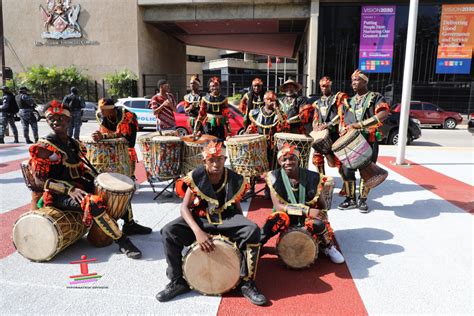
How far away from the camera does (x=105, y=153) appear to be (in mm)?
4906

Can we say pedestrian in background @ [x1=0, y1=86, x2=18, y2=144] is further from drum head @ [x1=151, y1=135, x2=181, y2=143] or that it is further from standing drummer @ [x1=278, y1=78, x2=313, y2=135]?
standing drummer @ [x1=278, y1=78, x2=313, y2=135]

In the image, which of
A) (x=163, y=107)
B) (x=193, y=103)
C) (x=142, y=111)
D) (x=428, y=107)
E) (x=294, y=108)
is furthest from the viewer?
(x=428, y=107)

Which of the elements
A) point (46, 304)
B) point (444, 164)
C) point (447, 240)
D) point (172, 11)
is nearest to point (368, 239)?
point (447, 240)

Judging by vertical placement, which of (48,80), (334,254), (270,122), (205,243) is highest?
(48,80)

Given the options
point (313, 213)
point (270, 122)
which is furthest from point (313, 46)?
point (313, 213)

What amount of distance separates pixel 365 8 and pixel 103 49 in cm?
1686

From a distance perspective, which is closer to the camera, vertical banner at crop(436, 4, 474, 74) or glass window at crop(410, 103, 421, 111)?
glass window at crop(410, 103, 421, 111)

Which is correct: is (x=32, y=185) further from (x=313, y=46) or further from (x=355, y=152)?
A: (x=313, y=46)

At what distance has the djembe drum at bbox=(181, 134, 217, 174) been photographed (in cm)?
523

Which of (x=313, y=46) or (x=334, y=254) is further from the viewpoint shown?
(x=313, y=46)

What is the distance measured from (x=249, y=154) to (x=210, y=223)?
6.53ft

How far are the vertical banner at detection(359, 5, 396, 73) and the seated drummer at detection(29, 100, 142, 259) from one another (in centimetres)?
2101

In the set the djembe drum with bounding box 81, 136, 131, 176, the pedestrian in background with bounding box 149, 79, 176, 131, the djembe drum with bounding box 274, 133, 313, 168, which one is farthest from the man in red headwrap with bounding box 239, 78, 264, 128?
the pedestrian in background with bounding box 149, 79, 176, 131

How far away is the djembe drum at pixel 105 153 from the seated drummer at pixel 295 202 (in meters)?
2.45
